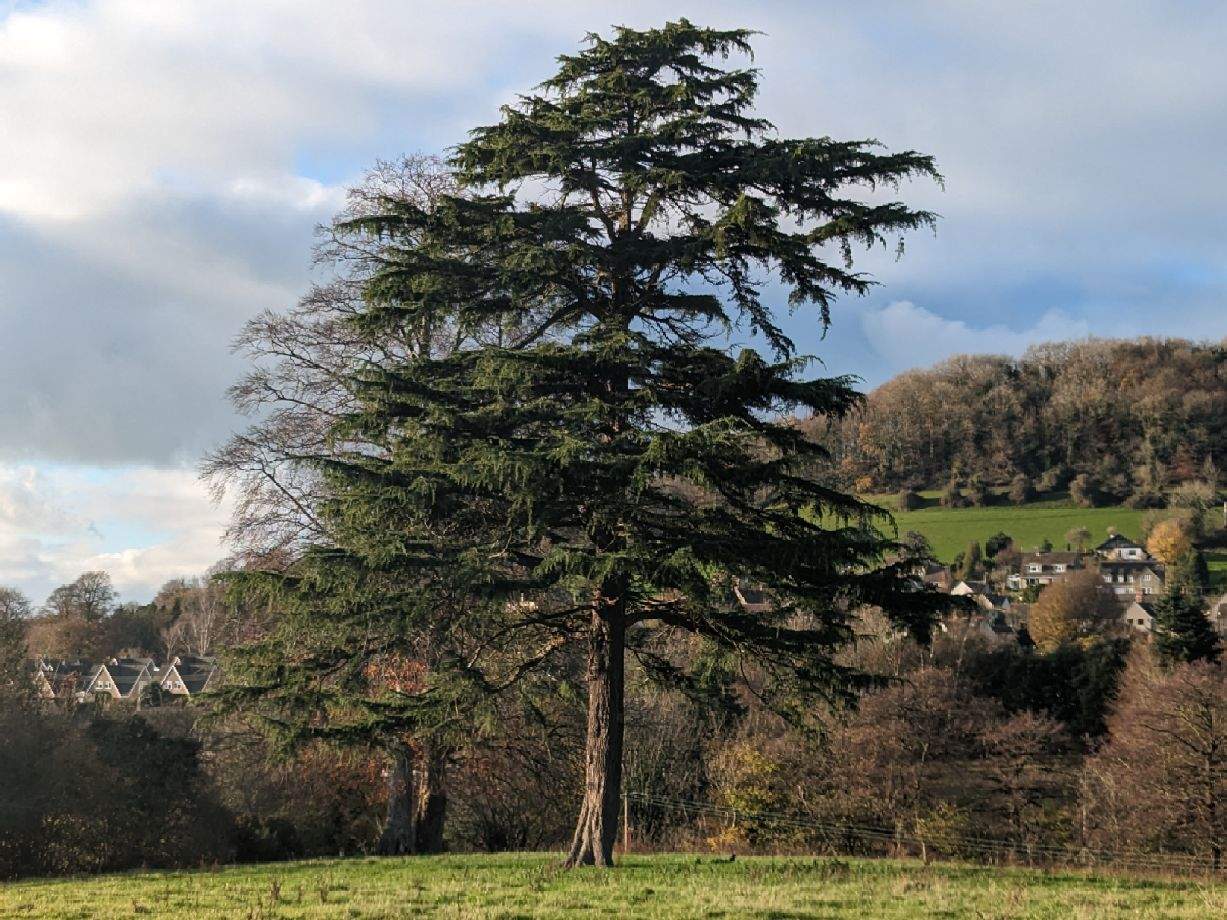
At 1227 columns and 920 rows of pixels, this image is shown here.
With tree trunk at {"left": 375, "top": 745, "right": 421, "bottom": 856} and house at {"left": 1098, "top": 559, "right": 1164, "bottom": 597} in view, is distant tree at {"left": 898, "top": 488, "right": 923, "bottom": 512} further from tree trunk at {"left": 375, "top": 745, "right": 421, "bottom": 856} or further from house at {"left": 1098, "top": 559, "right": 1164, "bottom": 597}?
tree trunk at {"left": 375, "top": 745, "right": 421, "bottom": 856}

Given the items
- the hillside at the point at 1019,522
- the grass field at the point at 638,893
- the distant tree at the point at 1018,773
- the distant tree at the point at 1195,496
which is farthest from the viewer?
the distant tree at the point at 1195,496

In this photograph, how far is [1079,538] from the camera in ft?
324

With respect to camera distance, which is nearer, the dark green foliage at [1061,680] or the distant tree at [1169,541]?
the dark green foliage at [1061,680]

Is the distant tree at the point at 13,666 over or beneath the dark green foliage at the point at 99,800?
over

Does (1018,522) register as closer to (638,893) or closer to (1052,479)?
(1052,479)

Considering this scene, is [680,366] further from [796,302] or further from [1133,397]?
[1133,397]

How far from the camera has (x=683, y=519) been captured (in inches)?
526

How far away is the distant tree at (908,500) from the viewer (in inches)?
4016

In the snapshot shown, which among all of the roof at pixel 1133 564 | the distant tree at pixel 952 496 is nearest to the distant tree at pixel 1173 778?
the roof at pixel 1133 564

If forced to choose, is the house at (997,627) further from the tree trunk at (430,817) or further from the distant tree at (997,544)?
the tree trunk at (430,817)

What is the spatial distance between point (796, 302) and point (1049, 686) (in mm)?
40436

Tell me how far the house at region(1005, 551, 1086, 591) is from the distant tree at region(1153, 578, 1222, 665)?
4553 cm

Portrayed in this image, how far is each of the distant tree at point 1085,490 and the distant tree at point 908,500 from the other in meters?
15.5

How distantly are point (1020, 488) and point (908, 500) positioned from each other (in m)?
12.3
